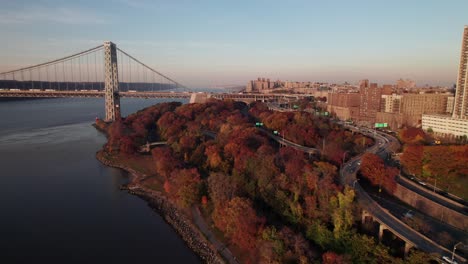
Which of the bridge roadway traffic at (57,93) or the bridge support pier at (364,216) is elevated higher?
the bridge roadway traffic at (57,93)

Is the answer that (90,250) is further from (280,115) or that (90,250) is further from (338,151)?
(280,115)

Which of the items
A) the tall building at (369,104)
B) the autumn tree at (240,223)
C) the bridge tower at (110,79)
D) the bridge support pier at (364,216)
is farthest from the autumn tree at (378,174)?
the bridge tower at (110,79)

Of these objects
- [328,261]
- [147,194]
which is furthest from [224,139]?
[328,261]

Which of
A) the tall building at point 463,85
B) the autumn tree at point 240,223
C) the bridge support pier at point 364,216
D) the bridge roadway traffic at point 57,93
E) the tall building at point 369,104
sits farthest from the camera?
the bridge roadway traffic at point 57,93

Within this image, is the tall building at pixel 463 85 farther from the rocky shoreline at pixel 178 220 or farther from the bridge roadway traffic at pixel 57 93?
the bridge roadway traffic at pixel 57 93

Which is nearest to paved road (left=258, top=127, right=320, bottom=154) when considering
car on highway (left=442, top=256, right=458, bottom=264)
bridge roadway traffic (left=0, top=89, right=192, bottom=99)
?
car on highway (left=442, top=256, right=458, bottom=264)

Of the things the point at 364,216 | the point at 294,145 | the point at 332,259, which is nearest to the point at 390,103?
the point at 294,145
